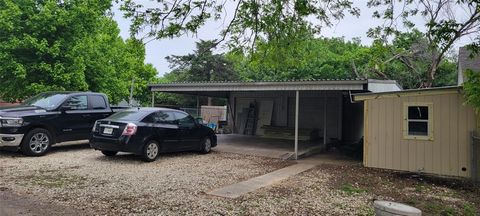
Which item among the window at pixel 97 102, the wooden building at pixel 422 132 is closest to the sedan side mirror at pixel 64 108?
the window at pixel 97 102

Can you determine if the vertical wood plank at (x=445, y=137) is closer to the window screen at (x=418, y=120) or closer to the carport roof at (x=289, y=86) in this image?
the window screen at (x=418, y=120)

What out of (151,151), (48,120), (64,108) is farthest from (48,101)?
(151,151)

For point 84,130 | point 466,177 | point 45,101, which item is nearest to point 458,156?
point 466,177

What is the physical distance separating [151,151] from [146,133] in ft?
1.67

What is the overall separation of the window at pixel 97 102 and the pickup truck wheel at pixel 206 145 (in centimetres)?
332

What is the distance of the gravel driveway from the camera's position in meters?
6.00

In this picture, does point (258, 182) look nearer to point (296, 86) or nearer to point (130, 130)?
point (130, 130)

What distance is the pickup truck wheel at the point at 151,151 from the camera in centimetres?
995

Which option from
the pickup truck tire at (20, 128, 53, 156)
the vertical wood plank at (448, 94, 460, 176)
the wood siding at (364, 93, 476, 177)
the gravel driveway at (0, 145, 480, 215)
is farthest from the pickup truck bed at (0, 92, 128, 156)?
the vertical wood plank at (448, 94, 460, 176)

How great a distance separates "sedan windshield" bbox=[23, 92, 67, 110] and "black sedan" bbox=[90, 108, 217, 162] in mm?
1605

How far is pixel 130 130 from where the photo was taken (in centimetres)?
967

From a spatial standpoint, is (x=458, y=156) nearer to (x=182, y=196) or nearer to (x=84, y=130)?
(x=182, y=196)

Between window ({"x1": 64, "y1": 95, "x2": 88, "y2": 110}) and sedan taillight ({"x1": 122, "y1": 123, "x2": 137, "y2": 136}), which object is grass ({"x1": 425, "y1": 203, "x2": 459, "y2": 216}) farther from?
window ({"x1": 64, "y1": 95, "x2": 88, "y2": 110})

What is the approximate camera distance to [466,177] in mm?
9258
